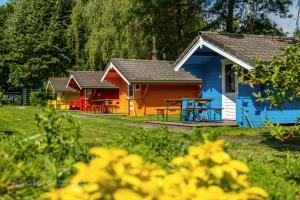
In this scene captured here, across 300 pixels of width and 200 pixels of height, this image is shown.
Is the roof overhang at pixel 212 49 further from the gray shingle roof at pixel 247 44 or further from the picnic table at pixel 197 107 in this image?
the picnic table at pixel 197 107

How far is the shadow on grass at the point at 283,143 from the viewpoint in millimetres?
10858

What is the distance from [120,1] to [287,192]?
34.5 meters

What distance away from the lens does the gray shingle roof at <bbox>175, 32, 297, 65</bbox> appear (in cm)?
1689

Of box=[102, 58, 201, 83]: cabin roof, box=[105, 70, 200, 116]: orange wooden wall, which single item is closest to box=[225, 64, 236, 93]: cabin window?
box=[102, 58, 201, 83]: cabin roof

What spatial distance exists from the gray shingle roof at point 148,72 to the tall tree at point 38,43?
26072 mm

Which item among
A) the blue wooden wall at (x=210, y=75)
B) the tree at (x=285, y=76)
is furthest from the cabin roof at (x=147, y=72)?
the tree at (x=285, y=76)

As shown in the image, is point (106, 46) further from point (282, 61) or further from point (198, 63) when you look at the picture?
point (282, 61)

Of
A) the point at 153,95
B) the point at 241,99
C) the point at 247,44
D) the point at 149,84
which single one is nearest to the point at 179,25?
the point at 153,95

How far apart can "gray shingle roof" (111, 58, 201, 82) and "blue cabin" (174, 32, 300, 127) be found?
5.67m

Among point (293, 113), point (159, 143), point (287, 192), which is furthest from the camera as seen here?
point (293, 113)

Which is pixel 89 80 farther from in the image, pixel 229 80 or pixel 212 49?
pixel 212 49

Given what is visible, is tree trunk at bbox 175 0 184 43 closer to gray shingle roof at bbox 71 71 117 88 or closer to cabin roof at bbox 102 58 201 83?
gray shingle roof at bbox 71 71 117 88

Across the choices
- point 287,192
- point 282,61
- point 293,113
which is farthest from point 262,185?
point 293,113

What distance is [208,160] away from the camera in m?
3.04
